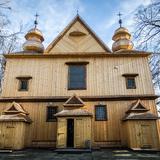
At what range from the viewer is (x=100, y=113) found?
15531mm

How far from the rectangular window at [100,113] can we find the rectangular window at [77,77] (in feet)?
7.14

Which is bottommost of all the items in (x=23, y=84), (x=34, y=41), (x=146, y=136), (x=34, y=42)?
(x=146, y=136)

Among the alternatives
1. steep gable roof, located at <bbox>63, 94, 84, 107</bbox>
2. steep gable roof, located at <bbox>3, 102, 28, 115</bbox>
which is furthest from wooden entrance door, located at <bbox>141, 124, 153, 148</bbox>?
steep gable roof, located at <bbox>3, 102, 28, 115</bbox>

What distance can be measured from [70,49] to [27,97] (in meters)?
5.98

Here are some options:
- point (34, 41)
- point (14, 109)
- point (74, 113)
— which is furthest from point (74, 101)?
point (34, 41)

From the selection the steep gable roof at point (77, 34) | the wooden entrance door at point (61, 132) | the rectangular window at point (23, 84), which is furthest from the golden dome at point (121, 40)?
the wooden entrance door at point (61, 132)

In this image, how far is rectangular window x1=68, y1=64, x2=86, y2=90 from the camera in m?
16.6

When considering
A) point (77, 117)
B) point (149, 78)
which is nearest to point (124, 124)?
point (77, 117)

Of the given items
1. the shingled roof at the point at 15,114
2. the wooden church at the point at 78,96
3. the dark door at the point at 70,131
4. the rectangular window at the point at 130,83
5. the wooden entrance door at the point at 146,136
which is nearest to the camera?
the wooden entrance door at the point at 146,136

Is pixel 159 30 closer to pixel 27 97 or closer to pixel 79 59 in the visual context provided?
pixel 79 59

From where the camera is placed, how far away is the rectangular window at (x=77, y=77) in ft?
54.5

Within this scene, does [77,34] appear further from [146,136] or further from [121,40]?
[146,136]

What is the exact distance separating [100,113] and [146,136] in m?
3.90

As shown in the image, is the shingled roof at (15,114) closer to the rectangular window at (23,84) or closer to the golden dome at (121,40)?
the rectangular window at (23,84)
